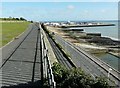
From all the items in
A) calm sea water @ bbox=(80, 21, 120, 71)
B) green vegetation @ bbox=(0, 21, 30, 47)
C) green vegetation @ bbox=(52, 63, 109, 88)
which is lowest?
calm sea water @ bbox=(80, 21, 120, 71)

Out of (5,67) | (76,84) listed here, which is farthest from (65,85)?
(5,67)

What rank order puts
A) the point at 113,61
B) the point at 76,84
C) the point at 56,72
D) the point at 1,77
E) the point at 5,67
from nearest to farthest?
the point at 76,84, the point at 56,72, the point at 1,77, the point at 5,67, the point at 113,61

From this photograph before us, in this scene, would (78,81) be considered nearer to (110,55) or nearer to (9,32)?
(110,55)

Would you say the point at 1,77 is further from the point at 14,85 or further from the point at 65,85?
the point at 65,85

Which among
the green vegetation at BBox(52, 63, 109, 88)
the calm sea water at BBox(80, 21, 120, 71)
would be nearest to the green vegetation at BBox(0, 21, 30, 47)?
the calm sea water at BBox(80, 21, 120, 71)

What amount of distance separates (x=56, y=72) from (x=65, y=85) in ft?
4.22

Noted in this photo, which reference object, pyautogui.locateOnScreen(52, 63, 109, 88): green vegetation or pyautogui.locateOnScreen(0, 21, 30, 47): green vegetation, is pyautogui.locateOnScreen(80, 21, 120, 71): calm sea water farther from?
pyautogui.locateOnScreen(52, 63, 109, 88): green vegetation

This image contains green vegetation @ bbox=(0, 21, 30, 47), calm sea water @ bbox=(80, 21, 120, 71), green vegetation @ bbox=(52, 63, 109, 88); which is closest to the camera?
green vegetation @ bbox=(52, 63, 109, 88)

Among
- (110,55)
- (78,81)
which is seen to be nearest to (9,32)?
(110,55)

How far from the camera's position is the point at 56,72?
1212 cm

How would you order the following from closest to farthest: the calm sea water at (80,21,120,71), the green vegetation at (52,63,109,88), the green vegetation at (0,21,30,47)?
the green vegetation at (52,63,109,88) < the calm sea water at (80,21,120,71) < the green vegetation at (0,21,30,47)

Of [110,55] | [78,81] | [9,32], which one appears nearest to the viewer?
[78,81]

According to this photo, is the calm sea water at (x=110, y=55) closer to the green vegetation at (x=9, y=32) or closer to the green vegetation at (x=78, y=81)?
the green vegetation at (x=9, y=32)

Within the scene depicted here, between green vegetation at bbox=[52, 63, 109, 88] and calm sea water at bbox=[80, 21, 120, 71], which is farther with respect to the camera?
calm sea water at bbox=[80, 21, 120, 71]
